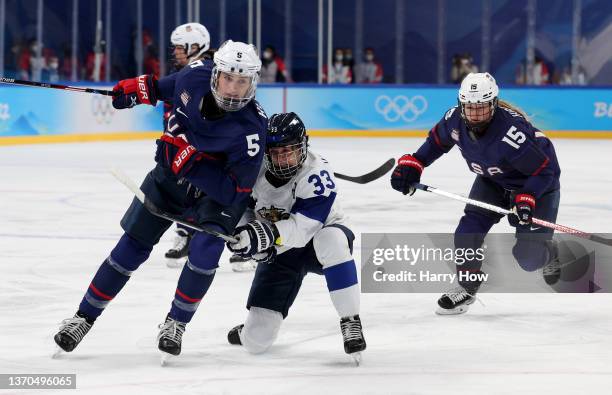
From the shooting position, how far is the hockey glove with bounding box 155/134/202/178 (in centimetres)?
391

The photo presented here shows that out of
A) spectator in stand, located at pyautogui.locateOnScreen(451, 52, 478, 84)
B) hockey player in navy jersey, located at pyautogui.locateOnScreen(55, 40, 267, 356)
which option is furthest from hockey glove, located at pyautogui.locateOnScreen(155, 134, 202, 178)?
spectator in stand, located at pyautogui.locateOnScreen(451, 52, 478, 84)

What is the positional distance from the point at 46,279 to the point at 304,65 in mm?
14017

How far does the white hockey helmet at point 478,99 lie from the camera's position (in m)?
4.62

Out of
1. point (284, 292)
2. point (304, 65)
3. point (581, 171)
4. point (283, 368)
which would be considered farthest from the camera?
point (304, 65)

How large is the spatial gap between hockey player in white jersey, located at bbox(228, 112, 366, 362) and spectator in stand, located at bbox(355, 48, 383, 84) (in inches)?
570

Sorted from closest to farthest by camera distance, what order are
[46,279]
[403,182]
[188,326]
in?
[188,326] → [403,182] → [46,279]

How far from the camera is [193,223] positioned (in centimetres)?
388

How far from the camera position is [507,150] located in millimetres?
4766

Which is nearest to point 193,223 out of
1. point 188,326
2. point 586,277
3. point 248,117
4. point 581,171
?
point 248,117

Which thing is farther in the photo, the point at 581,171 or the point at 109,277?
the point at 581,171

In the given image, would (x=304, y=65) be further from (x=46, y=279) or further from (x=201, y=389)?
(x=201, y=389)

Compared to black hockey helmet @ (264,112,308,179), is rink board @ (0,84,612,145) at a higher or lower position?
lower

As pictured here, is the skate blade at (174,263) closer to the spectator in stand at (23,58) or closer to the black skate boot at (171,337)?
the black skate boot at (171,337)

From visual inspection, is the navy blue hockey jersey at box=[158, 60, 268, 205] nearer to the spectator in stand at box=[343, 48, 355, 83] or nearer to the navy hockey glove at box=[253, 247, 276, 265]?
the navy hockey glove at box=[253, 247, 276, 265]
